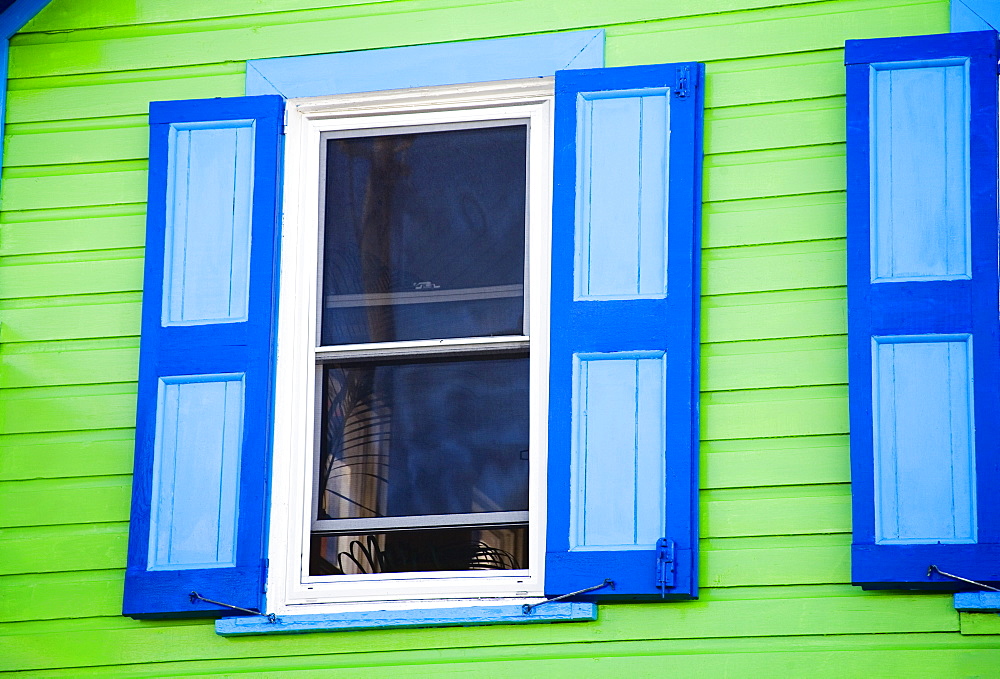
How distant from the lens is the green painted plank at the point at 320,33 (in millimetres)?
5172

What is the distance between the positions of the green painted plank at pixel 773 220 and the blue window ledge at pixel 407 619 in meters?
1.24

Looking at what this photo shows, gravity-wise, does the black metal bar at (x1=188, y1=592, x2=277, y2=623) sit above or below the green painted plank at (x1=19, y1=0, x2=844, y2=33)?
below

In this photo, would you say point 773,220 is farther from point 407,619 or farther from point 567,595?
point 407,619

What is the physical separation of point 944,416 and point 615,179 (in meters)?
1.26

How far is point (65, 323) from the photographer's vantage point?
521 cm

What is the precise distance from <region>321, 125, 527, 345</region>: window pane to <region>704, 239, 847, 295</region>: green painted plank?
0.65 m

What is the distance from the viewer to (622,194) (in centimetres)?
491

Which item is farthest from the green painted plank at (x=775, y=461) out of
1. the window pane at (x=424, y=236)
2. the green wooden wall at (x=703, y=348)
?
the window pane at (x=424, y=236)

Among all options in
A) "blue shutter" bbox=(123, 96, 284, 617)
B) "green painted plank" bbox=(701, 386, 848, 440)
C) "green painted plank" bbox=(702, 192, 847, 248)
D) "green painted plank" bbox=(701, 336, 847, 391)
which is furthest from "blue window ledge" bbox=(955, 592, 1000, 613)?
"blue shutter" bbox=(123, 96, 284, 617)

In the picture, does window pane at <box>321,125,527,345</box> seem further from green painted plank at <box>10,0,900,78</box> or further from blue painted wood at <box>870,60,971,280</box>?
blue painted wood at <box>870,60,971,280</box>

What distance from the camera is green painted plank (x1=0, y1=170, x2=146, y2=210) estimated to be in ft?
17.5

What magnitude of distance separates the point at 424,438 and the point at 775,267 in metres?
1.24


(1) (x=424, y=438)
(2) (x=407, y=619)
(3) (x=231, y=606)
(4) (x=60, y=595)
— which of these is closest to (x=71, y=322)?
(4) (x=60, y=595)

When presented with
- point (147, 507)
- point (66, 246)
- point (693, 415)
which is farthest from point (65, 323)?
point (693, 415)
